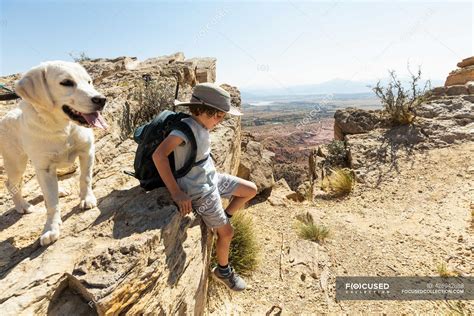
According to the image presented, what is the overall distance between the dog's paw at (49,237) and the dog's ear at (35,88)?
938 mm

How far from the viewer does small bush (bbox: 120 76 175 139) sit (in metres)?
5.17

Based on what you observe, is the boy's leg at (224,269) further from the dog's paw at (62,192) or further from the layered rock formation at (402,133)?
the layered rock formation at (402,133)

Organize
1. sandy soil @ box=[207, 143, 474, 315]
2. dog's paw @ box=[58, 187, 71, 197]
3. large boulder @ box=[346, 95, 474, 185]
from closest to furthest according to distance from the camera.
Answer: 1. dog's paw @ box=[58, 187, 71, 197]
2. sandy soil @ box=[207, 143, 474, 315]
3. large boulder @ box=[346, 95, 474, 185]

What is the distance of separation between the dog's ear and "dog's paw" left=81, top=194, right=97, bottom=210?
2.96ft

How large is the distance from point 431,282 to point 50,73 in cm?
458

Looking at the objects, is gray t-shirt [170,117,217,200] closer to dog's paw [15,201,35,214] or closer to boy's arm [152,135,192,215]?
boy's arm [152,135,192,215]

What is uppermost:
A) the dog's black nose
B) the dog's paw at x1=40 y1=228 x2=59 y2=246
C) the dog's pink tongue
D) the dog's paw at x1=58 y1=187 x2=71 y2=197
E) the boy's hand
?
the dog's black nose

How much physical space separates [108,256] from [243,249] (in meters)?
2.39

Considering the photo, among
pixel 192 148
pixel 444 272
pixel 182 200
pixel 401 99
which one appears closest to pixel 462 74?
pixel 401 99

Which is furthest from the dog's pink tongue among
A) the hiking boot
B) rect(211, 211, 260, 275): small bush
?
rect(211, 211, 260, 275): small bush

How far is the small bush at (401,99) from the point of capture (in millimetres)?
8414

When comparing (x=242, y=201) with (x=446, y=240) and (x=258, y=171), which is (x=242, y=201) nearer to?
(x=446, y=240)

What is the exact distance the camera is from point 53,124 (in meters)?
2.38

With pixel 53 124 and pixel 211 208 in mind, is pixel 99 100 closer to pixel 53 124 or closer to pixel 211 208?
pixel 53 124
